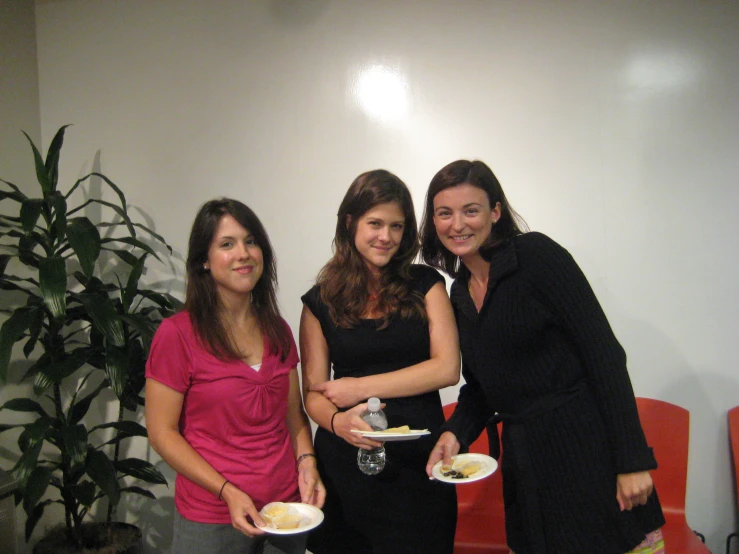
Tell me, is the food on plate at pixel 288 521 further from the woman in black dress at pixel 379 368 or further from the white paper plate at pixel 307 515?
the woman in black dress at pixel 379 368

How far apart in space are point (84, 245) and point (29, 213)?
0.98 ft

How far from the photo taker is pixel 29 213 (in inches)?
87.7

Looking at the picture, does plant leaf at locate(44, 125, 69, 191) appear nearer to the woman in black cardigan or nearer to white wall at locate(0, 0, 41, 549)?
white wall at locate(0, 0, 41, 549)

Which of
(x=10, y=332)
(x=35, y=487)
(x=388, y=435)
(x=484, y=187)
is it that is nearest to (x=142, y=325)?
(x=10, y=332)

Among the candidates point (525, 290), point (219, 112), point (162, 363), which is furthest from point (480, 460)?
point (219, 112)

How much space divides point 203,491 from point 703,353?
7.30ft

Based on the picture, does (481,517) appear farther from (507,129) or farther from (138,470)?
(507,129)

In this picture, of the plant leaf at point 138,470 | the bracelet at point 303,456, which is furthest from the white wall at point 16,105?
the bracelet at point 303,456

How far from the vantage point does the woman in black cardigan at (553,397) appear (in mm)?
1236

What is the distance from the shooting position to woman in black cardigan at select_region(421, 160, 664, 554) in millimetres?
1236

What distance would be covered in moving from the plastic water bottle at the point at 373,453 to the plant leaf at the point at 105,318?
1.15 metres

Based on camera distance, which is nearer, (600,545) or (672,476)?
(600,545)

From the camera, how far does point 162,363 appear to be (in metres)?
1.33

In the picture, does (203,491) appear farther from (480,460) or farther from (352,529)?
(480,460)
